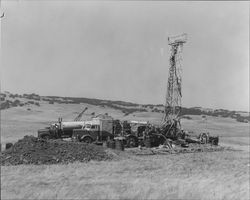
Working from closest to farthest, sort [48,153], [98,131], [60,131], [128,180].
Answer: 1. [128,180]
2. [48,153]
3. [98,131]
4. [60,131]

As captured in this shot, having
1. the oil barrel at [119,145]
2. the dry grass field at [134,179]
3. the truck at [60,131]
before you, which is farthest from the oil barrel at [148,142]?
the dry grass field at [134,179]

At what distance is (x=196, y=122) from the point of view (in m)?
79.6

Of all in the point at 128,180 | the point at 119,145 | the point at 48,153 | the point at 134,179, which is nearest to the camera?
the point at 128,180

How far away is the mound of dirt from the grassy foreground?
1.19 metres

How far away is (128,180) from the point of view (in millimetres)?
18938

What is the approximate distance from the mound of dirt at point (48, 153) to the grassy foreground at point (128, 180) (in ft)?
3.90

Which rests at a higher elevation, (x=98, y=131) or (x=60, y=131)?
(x=98, y=131)

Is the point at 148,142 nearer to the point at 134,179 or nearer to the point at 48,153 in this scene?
the point at 48,153

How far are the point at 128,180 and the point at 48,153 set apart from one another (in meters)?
8.28

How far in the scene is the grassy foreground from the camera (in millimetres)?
15602

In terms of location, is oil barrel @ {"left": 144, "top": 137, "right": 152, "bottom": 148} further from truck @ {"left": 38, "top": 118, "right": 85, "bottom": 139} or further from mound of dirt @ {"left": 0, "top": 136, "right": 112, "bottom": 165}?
mound of dirt @ {"left": 0, "top": 136, "right": 112, "bottom": 165}

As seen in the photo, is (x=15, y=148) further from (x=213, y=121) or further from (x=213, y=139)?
(x=213, y=121)

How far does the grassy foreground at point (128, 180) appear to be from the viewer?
15.6 meters

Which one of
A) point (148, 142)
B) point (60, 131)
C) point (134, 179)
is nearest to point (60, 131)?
point (60, 131)
